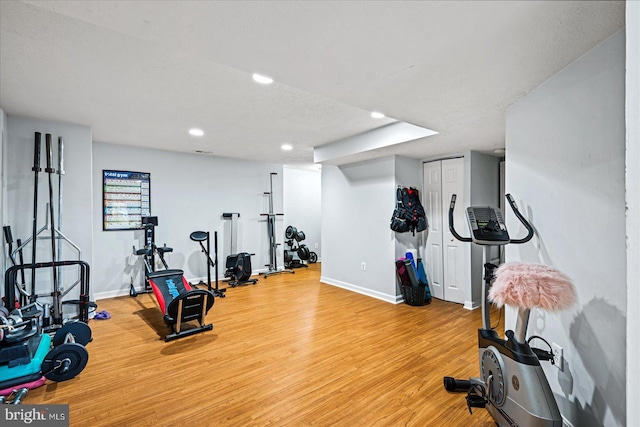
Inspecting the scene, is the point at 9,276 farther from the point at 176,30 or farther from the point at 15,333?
the point at 176,30

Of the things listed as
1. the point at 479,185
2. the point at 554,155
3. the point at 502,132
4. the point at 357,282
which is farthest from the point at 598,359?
the point at 357,282

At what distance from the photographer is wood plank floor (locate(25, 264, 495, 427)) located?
1.90 m

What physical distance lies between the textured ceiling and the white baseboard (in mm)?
2326

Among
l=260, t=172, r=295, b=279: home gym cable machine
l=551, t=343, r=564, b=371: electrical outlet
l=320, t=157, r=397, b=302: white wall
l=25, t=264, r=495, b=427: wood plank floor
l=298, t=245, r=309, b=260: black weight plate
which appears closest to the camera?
l=551, t=343, r=564, b=371: electrical outlet

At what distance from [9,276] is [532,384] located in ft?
13.8

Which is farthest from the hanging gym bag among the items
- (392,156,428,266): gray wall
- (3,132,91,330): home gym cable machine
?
(3,132,91,330): home gym cable machine

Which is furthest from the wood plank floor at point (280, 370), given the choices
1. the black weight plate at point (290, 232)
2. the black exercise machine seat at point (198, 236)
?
the black weight plate at point (290, 232)

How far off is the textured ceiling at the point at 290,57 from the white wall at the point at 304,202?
4.06 meters

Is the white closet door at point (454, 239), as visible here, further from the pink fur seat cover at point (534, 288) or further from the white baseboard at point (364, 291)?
the pink fur seat cover at point (534, 288)

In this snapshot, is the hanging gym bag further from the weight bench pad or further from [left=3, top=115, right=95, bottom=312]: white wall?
[left=3, top=115, right=95, bottom=312]: white wall

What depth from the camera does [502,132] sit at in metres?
3.10

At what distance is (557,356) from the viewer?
5.58 feet

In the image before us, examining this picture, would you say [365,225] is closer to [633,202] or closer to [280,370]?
[280,370]

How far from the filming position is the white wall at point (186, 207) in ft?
A: 15.0
